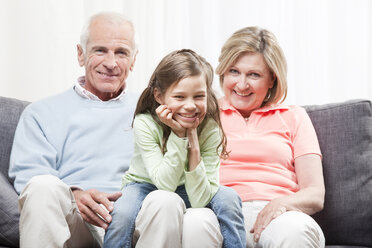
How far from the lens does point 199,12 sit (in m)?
3.02

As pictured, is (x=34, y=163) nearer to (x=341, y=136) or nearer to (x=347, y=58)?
(x=341, y=136)

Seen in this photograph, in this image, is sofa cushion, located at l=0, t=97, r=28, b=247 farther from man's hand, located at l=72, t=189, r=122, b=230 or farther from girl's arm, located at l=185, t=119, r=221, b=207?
girl's arm, located at l=185, t=119, r=221, b=207

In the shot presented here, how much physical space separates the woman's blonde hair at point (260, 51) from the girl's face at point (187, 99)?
0.54 meters

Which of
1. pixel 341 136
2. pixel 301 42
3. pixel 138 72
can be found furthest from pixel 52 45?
pixel 341 136

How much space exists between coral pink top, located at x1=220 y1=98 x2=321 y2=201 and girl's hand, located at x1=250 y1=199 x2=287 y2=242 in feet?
0.32

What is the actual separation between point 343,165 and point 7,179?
126 cm

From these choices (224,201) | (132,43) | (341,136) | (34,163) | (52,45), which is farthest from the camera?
(52,45)

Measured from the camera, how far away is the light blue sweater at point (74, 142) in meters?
2.05

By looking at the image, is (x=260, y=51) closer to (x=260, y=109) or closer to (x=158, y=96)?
(x=260, y=109)

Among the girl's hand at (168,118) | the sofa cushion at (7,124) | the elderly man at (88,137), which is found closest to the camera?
the girl's hand at (168,118)

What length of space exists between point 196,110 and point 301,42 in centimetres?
151

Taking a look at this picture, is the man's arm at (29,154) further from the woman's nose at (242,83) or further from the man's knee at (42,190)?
the woman's nose at (242,83)

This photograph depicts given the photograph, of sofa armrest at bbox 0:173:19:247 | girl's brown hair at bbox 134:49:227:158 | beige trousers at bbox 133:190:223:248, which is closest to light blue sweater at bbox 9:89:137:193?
sofa armrest at bbox 0:173:19:247

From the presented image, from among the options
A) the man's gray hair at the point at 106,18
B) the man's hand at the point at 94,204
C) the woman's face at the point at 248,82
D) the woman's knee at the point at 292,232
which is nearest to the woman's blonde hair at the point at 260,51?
the woman's face at the point at 248,82
